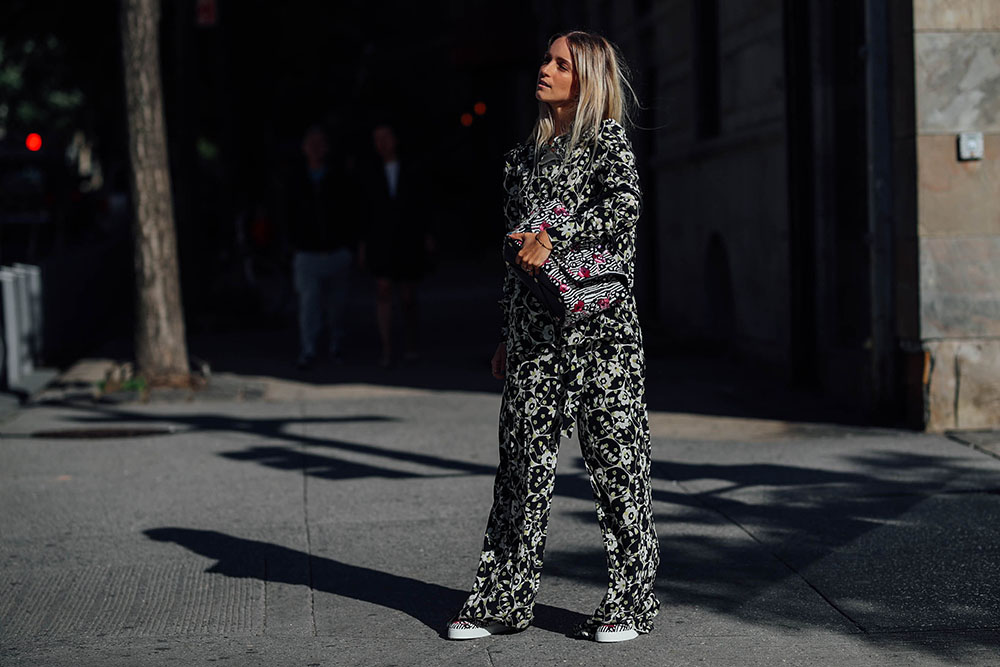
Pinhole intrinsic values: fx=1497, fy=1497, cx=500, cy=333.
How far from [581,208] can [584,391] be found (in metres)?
0.58

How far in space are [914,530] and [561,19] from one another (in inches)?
646

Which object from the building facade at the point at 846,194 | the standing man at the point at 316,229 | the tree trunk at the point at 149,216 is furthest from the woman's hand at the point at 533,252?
the standing man at the point at 316,229

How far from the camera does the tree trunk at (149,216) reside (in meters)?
11.4

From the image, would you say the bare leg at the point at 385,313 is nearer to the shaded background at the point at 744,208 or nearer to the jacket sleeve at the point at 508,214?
the shaded background at the point at 744,208

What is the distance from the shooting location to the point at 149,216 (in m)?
A: 11.4

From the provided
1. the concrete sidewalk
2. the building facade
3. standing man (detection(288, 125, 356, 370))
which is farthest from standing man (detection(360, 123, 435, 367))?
the concrete sidewalk

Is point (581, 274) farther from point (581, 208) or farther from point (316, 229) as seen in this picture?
point (316, 229)

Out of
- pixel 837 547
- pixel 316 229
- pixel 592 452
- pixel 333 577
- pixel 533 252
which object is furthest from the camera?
pixel 316 229

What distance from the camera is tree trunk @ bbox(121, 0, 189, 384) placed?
11398 mm

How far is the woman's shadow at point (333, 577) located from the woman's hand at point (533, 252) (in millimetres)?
1263

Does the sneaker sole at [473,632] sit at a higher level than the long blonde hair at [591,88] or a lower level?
lower

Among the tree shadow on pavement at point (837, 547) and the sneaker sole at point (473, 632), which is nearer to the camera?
the sneaker sole at point (473, 632)

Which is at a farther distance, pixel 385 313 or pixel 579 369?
pixel 385 313

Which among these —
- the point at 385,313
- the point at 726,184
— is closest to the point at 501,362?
the point at 385,313
